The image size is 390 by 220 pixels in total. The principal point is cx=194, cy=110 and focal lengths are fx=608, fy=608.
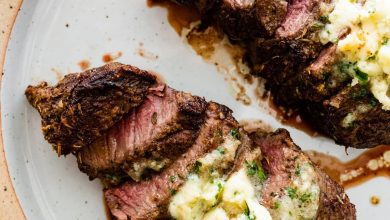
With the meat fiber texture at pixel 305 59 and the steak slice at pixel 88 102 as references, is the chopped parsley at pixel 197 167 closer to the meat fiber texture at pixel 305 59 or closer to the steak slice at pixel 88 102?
the steak slice at pixel 88 102

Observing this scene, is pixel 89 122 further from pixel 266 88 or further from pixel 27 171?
pixel 266 88

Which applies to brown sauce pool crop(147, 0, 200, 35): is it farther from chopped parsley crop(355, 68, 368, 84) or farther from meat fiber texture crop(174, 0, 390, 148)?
chopped parsley crop(355, 68, 368, 84)

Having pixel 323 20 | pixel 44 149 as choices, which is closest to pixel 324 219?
pixel 323 20

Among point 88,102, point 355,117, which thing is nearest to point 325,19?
point 355,117

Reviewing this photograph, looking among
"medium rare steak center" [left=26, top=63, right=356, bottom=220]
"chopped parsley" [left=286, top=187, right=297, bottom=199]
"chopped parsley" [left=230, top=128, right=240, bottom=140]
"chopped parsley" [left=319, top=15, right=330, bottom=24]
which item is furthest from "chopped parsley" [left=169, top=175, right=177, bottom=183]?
"chopped parsley" [left=319, top=15, right=330, bottom=24]

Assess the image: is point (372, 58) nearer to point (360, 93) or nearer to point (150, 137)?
point (360, 93)
